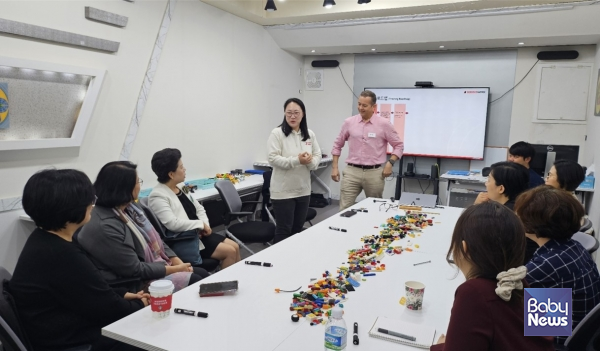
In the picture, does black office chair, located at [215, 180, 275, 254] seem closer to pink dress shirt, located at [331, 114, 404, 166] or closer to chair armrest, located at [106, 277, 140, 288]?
pink dress shirt, located at [331, 114, 404, 166]

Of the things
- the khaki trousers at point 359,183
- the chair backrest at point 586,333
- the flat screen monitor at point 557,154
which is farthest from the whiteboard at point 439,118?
the chair backrest at point 586,333

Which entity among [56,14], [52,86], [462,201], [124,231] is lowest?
[462,201]

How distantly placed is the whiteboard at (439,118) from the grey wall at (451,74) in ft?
0.50

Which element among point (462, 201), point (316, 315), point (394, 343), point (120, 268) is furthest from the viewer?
point (462, 201)

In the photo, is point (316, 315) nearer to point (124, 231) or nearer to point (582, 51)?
point (124, 231)

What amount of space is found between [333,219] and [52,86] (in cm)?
234

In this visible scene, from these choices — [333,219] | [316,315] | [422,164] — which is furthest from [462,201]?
[316,315]

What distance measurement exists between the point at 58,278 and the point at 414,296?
1.36 metres

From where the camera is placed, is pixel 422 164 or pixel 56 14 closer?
pixel 56 14

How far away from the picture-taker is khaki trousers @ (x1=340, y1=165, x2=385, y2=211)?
4.04m

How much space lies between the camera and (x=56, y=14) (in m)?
3.09

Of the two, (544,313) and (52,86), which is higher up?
(52,86)

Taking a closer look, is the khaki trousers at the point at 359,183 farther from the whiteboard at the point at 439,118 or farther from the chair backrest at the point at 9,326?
the chair backrest at the point at 9,326

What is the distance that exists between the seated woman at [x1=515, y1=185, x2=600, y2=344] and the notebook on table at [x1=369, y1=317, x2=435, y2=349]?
454 millimetres
